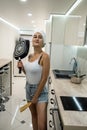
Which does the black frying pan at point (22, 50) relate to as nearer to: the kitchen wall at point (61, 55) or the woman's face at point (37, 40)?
the woman's face at point (37, 40)

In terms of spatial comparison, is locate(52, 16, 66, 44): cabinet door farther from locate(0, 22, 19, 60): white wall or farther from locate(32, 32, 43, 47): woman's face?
locate(32, 32, 43, 47): woman's face

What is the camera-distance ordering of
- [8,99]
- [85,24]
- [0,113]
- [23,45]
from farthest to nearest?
1. [8,99]
2. [0,113]
3. [85,24]
4. [23,45]

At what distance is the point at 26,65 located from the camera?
1.84 meters

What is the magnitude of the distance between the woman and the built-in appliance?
270 millimetres

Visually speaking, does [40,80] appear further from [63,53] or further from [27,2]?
[63,53]

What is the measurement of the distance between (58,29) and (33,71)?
94.3 inches

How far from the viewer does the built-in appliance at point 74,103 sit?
1355 millimetres

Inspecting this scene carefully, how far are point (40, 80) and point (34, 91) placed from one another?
0.15m

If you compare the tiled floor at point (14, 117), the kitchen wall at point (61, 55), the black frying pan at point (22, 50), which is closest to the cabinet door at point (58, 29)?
the kitchen wall at point (61, 55)

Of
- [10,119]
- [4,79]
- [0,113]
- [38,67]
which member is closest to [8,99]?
[4,79]

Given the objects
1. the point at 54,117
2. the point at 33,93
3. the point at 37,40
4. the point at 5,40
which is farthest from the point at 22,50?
the point at 5,40

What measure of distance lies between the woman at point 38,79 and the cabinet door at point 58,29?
212cm

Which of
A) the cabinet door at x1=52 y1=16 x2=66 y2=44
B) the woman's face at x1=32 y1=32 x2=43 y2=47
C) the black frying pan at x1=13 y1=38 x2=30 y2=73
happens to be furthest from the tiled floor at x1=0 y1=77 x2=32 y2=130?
the cabinet door at x1=52 y1=16 x2=66 y2=44

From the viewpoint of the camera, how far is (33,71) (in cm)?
178
